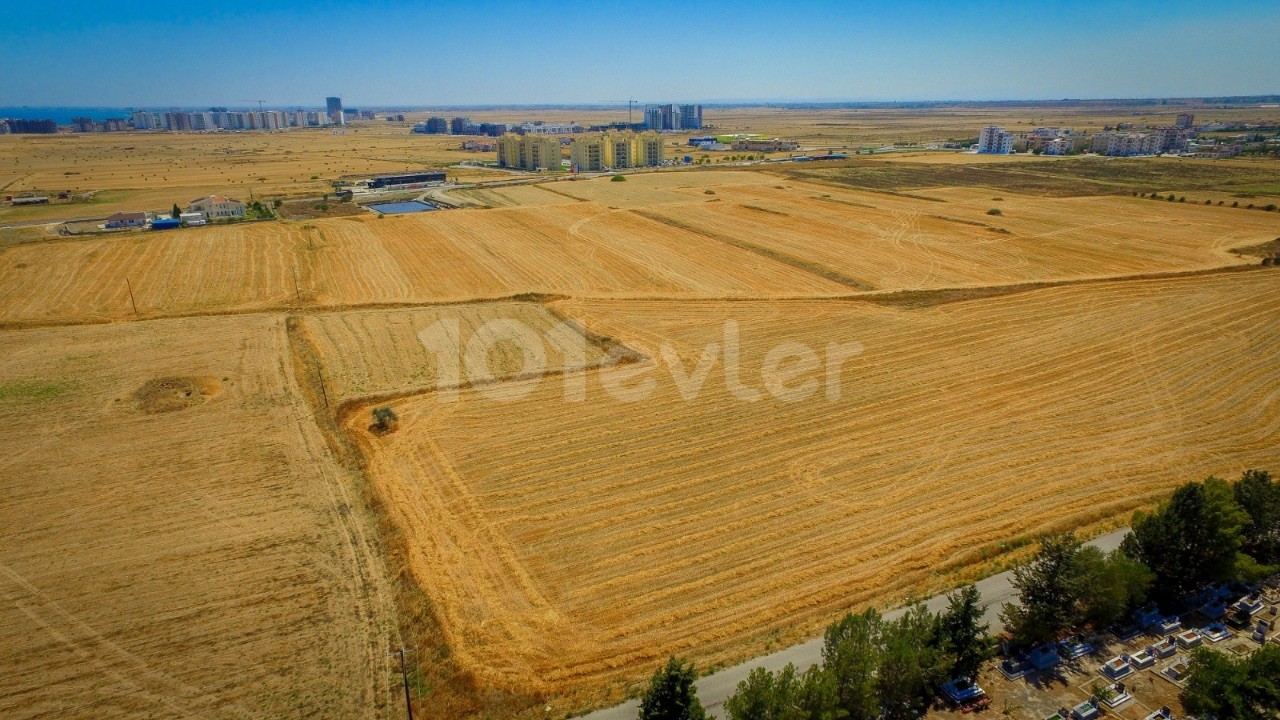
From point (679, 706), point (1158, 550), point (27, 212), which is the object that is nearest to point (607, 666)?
point (679, 706)

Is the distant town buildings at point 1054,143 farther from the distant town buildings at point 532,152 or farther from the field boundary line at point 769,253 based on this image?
the field boundary line at point 769,253

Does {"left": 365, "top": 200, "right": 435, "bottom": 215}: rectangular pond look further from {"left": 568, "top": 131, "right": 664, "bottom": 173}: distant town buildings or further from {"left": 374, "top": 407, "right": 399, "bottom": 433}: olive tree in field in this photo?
{"left": 374, "top": 407, "right": 399, "bottom": 433}: olive tree in field

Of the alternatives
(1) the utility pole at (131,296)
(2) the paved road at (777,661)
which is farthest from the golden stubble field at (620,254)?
(2) the paved road at (777,661)

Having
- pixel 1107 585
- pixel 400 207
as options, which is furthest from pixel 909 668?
pixel 400 207

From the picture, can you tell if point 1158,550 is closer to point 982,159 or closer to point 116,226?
point 116,226

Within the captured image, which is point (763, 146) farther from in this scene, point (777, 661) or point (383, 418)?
point (777, 661)

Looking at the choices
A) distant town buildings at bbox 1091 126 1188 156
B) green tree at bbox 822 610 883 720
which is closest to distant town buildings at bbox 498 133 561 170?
distant town buildings at bbox 1091 126 1188 156
